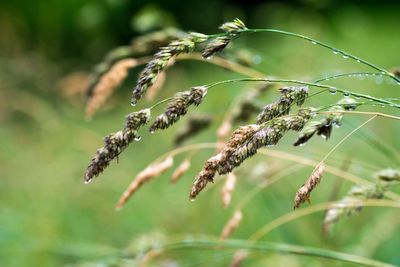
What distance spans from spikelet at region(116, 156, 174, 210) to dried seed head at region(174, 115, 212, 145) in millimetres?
318

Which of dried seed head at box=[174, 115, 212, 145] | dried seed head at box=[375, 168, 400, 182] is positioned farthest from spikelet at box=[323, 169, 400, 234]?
dried seed head at box=[174, 115, 212, 145]

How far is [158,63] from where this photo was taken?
1.16 m

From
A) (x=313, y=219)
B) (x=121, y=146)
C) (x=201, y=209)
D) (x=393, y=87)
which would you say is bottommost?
(x=121, y=146)

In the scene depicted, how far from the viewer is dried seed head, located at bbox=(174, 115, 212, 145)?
1969 millimetres

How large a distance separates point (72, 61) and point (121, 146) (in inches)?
216

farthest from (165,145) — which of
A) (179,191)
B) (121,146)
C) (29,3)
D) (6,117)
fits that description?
(29,3)

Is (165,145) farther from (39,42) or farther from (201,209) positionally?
(39,42)

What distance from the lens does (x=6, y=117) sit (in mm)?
5066

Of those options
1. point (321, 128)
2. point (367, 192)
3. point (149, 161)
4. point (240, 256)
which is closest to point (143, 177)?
point (240, 256)

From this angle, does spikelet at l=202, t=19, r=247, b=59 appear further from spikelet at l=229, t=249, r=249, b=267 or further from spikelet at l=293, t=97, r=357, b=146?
Result: spikelet at l=229, t=249, r=249, b=267

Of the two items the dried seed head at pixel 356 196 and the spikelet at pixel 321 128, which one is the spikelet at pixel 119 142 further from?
the dried seed head at pixel 356 196

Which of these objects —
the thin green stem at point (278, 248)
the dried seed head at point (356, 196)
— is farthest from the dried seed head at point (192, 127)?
the dried seed head at point (356, 196)

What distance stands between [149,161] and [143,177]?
2020 mm

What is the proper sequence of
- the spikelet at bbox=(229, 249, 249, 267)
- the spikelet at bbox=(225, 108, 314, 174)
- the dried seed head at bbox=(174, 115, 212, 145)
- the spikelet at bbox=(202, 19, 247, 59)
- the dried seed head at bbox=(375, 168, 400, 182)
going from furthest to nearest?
the dried seed head at bbox=(174, 115, 212, 145), the spikelet at bbox=(229, 249, 249, 267), the dried seed head at bbox=(375, 168, 400, 182), the spikelet at bbox=(202, 19, 247, 59), the spikelet at bbox=(225, 108, 314, 174)
